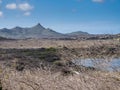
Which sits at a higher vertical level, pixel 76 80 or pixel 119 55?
pixel 119 55

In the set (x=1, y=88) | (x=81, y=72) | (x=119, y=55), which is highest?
(x=119, y=55)

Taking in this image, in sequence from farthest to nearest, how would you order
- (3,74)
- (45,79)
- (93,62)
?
(3,74)
(45,79)
(93,62)

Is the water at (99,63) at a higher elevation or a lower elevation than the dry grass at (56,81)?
higher

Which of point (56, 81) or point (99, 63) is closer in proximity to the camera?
point (99, 63)

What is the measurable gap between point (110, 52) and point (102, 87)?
20.0 inches

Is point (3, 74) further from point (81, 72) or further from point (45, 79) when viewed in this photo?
point (81, 72)

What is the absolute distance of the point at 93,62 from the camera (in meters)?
4.42

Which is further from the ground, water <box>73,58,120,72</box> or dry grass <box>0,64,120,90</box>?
water <box>73,58,120,72</box>

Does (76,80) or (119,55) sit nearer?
(119,55)

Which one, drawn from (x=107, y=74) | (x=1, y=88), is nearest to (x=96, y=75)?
(x=107, y=74)

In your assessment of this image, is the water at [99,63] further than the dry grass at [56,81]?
No

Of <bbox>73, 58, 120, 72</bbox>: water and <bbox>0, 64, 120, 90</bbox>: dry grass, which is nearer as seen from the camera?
<bbox>73, 58, 120, 72</bbox>: water

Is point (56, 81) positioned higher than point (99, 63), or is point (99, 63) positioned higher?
point (99, 63)

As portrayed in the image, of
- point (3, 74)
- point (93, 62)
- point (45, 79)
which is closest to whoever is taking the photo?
point (93, 62)
